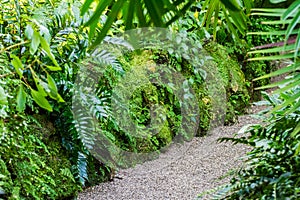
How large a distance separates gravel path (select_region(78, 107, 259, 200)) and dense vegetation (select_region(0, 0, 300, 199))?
0.28ft

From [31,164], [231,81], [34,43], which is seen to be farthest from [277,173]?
[231,81]

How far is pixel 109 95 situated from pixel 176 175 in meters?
0.59

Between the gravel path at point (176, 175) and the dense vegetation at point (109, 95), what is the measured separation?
8 centimetres

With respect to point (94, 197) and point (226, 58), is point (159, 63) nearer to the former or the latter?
point (226, 58)

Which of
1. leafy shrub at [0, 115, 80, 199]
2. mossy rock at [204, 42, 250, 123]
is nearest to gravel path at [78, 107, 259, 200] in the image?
leafy shrub at [0, 115, 80, 199]

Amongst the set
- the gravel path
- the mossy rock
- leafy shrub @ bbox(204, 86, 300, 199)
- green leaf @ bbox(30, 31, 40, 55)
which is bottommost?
the gravel path

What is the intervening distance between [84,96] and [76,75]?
0.13 metres

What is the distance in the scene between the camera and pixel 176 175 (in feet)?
7.30

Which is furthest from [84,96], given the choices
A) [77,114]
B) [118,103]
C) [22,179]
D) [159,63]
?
[159,63]

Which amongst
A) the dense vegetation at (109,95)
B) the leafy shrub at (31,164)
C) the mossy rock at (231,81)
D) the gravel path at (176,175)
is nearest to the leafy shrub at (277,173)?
the dense vegetation at (109,95)

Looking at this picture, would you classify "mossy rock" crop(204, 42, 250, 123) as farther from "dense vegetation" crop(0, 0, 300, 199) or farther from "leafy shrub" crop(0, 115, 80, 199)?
"leafy shrub" crop(0, 115, 80, 199)

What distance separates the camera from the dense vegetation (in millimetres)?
646

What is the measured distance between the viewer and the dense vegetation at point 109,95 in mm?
646

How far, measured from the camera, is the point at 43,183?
160 cm
